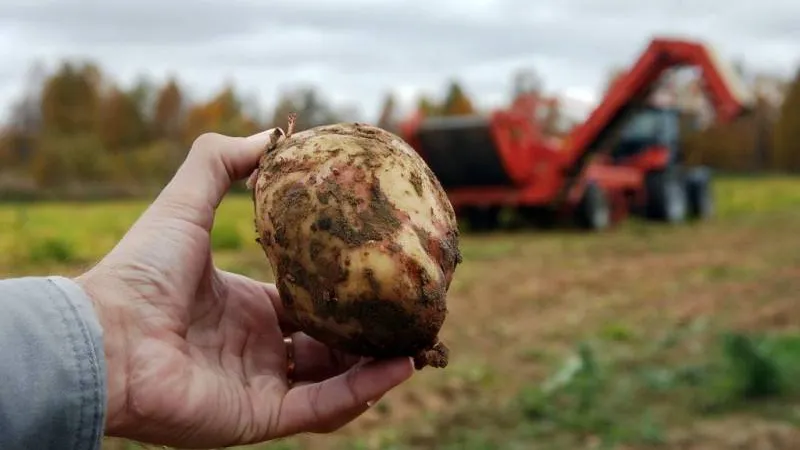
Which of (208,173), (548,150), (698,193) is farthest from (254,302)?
(698,193)

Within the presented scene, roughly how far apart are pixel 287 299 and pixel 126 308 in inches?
10.2

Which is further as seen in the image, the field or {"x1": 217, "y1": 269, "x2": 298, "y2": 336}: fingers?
the field

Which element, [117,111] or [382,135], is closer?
[382,135]

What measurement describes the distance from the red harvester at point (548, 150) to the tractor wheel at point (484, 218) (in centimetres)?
1

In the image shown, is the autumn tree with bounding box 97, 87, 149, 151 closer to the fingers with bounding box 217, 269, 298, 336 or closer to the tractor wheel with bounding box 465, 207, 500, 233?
the tractor wheel with bounding box 465, 207, 500, 233

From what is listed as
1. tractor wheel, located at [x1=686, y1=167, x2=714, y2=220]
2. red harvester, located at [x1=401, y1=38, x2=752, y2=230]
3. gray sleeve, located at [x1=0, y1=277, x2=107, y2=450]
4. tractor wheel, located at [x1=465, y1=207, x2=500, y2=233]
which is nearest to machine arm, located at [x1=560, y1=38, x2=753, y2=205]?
red harvester, located at [x1=401, y1=38, x2=752, y2=230]

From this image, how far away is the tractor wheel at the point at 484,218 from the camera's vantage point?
47.1 feet

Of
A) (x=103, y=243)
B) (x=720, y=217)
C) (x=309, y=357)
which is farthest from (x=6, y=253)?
(x=720, y=217)

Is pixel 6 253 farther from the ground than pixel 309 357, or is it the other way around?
pixel 309 357

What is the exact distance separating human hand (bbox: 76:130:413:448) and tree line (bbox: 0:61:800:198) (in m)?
27.2

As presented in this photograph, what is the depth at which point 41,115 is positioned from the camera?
40406 millimetres

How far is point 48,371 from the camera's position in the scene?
4.40ft

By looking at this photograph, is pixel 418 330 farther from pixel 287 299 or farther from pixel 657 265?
pixel 657 265

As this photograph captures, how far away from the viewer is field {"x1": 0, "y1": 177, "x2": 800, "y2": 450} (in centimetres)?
430
